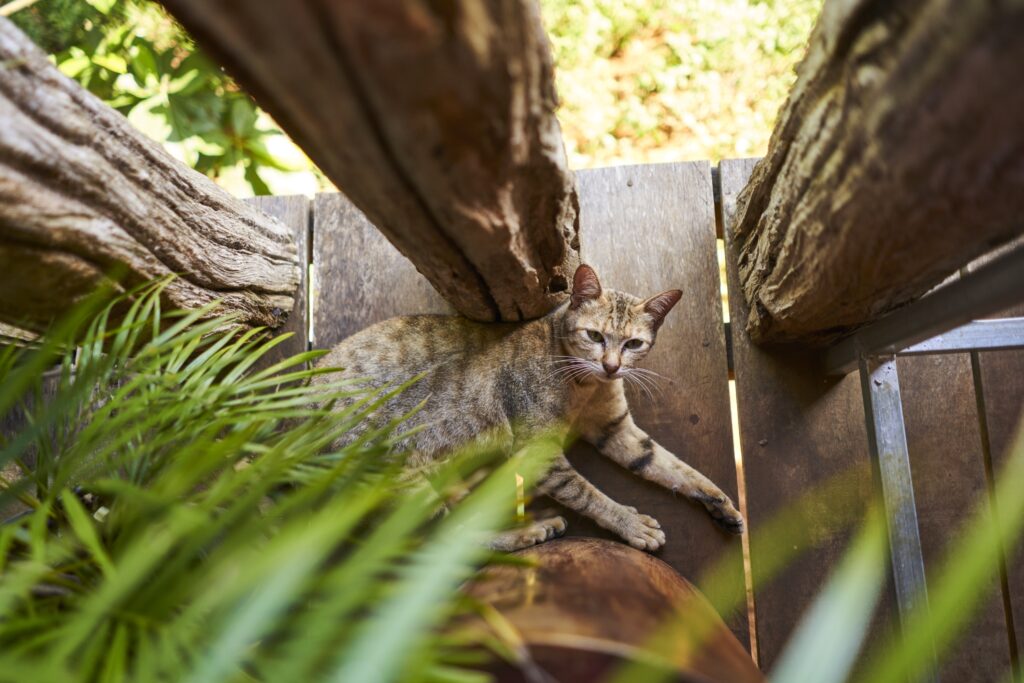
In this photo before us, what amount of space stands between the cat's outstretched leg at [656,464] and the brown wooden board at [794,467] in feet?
0.27

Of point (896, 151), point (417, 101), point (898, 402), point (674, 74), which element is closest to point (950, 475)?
point (898, 402)

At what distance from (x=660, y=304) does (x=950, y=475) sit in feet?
2.67

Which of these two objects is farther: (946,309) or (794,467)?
(794,467)

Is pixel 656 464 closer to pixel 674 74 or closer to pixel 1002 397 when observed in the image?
pixel 1002 397

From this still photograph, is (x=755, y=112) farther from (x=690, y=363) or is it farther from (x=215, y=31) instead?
(x=215, y=31)

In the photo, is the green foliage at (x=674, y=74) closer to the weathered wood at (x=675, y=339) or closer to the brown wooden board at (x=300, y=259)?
the weathered wood at (x=675, y=339)

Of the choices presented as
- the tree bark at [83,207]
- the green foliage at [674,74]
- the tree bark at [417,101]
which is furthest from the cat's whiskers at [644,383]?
the green foliage at [674,74]

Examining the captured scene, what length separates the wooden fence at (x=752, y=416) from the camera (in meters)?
1.43

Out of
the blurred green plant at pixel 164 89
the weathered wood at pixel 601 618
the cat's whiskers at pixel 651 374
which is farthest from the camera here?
the blurred green plant at pixel 164 89

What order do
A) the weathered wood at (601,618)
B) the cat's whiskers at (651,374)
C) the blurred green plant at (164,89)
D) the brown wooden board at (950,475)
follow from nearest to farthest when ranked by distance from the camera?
A: the weathered wood at (601,618), the brown wooden board at (950,475), the cat's whiskers at (651,374), the blurred green plant at (164,89)

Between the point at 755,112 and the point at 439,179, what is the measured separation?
2.47 meters

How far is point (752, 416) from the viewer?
1.52m

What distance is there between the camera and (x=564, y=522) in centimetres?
148

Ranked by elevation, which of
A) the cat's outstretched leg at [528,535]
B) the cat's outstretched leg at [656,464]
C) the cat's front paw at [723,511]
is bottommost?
the cat's outstretched leg at [528,535]
